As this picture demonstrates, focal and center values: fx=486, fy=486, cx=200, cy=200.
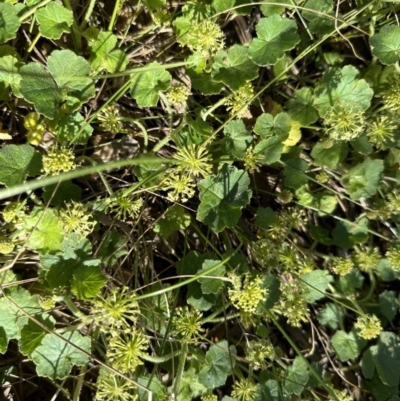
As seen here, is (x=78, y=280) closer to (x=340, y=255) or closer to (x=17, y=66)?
(x=17, y=66)

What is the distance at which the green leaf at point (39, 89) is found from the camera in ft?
5.90

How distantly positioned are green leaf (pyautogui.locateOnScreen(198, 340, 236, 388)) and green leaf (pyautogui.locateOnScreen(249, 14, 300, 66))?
124 cm

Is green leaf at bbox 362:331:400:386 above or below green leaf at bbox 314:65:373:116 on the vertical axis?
below

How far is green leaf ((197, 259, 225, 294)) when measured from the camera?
78.8 inches

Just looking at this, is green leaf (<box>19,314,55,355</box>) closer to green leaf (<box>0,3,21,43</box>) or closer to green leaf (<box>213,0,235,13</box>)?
green leaf (<box>0,3,21,43</box>)

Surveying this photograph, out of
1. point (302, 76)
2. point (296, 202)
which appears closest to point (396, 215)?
point (296, 202)

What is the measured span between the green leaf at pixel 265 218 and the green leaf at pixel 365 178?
0.43 meters

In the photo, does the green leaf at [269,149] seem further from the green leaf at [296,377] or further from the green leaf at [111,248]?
the green leaf at [296,377]

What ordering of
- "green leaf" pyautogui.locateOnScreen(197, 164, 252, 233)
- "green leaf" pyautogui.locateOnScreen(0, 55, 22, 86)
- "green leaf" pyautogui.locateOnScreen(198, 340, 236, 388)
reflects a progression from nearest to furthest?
"green leaf" pyautogui.locateOnScreen(0, 55, 22, 86) → "green leaf" pyautogui.locateOnScreen(197, 164, 252, 233) → "green leaf" pyautogui.locateOnScreen(198, 340, 236, 388)

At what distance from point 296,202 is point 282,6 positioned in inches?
35.7

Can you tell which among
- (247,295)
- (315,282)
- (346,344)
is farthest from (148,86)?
(346,344)

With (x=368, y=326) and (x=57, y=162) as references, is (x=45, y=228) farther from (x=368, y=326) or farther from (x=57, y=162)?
(x=368, y=326)

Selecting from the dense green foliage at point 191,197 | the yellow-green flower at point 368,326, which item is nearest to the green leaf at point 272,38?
the dense green foliage at point 191,197

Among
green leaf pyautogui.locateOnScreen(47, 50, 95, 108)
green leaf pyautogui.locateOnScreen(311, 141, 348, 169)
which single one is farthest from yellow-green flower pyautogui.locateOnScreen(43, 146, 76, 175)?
green leaf pyautogui.locateOnScreen(311, 141, 348, 169)
